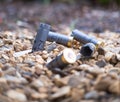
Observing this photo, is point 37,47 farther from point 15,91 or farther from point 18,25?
point 18,25

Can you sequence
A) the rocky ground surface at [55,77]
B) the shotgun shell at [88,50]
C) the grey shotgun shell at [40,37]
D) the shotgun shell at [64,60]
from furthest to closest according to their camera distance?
1. the grey shotgun shell at [40,37]
2. the shotgun shell at [88,50]
3. the shotgun shell at [64,60]
4. the rocky ground surface at [55,77]

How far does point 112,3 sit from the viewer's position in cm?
665

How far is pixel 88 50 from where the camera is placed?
2.46m

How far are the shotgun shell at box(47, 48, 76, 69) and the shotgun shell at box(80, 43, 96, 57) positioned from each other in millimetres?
220

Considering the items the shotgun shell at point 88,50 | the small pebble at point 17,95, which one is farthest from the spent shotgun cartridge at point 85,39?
the small pebble at point 17,95

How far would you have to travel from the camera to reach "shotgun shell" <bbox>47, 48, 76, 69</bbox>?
2.20 m

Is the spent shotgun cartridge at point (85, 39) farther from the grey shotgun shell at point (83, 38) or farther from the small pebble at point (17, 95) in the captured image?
the small pebble at point (17, 95)

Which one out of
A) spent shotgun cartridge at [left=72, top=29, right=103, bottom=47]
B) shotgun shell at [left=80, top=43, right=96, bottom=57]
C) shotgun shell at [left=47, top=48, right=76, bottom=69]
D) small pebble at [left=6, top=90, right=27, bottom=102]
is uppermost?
spent shotgun cartridge at [left=72, top=29, right=103, bottom=47]

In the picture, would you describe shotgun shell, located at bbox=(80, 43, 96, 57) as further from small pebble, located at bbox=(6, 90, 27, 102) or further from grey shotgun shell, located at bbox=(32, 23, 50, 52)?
small pebble, located at bbox=(6, 90, 27, 102)

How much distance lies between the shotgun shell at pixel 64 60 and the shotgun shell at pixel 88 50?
0.22 m

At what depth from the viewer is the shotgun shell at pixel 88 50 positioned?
2432 mm

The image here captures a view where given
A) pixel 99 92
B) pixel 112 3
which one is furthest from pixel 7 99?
pixel 112 3

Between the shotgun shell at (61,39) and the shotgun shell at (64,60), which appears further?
the shotgun shell at (61,39)

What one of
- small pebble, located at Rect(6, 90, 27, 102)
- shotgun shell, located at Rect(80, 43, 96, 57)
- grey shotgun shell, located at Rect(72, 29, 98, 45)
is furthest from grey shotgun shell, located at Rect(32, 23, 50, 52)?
small pebble, located at Rect(6, 90, 27, 102)
